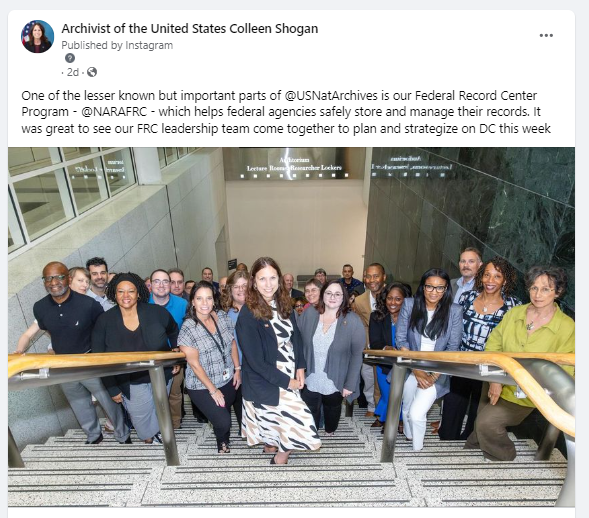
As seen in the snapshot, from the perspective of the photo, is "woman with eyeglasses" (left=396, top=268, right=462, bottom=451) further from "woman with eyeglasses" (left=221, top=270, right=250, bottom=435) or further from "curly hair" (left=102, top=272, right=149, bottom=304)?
"curly hair" (left=102, top=272, right=149, bottom=304)

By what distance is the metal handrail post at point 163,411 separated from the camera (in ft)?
7.27

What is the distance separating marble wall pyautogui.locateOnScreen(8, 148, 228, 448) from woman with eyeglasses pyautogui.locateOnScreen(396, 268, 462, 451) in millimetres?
2959

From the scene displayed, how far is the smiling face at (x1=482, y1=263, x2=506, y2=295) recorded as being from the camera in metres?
2.72

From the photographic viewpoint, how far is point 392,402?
2373 millimetres

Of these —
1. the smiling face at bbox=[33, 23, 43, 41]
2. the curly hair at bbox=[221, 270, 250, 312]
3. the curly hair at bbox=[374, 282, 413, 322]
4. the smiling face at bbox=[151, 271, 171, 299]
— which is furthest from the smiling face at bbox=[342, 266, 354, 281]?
the smiling face at bbox=[33, 23, 43, 41]

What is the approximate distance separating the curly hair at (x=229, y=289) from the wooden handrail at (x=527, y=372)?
5.17 ft

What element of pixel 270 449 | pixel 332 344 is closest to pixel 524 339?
pixel 332 344

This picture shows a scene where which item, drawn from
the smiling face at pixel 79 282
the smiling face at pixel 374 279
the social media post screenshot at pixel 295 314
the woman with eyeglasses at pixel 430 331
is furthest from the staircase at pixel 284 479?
the smiling face at pixel 374 279

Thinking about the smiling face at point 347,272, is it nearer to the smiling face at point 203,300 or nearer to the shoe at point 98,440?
the smiling face at point 203,300

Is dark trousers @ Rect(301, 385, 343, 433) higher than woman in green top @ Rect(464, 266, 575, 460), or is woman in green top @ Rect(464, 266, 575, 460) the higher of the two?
woman in green top @ Rect(464, 266, 575, 460)

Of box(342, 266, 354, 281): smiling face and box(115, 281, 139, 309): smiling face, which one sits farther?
box(342, 266, 354, 281): smiling face

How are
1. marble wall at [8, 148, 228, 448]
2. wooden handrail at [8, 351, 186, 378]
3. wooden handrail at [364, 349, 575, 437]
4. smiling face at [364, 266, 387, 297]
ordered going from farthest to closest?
smiling face at [364, 266, 387, 297] → marble wall at [8, 148, 228, 448] → wooden handrail at [8, 351, 186, 378] → wooden handrail at [364, 349, 575, 437]

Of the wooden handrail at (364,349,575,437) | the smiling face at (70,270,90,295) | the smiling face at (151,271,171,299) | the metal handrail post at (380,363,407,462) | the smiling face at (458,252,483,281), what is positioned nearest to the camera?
the wooden handrail at (364,349,575,437)

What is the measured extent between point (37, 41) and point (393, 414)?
299cm
